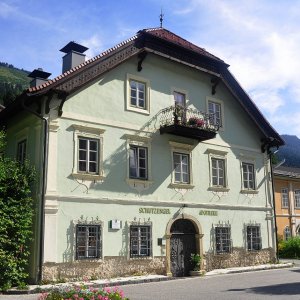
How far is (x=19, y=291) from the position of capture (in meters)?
13.4

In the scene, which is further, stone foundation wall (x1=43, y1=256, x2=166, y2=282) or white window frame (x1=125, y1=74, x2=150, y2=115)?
white window frame (x1=125, y1=74, x2=150, y2=115)

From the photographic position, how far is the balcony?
18.7 m

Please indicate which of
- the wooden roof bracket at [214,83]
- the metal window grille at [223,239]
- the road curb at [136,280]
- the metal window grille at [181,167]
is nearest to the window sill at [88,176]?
the road curb at [136,280]

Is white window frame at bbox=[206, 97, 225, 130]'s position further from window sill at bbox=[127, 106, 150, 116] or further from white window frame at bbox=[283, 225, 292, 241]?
white window frame at bbox=[283, 225, 292, 241]

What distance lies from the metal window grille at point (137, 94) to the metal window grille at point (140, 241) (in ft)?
16.4

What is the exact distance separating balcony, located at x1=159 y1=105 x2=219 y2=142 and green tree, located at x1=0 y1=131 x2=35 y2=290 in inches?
245

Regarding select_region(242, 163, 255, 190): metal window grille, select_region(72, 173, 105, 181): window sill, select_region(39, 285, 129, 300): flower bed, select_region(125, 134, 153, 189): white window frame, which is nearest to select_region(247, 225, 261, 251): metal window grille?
select_region(242, 163, 255, 190): metal window grille

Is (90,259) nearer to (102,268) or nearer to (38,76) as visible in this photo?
(102,268)

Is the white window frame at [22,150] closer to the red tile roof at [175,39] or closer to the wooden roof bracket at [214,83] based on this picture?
the red tile roof at [175,39]

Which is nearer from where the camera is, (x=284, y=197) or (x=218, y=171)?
(x=218, y=171)

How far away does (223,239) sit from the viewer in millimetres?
20797

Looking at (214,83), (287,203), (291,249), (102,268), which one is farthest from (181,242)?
(287,203)

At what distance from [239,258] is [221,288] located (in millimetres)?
7245

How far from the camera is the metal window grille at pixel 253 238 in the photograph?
2202 centimetres
